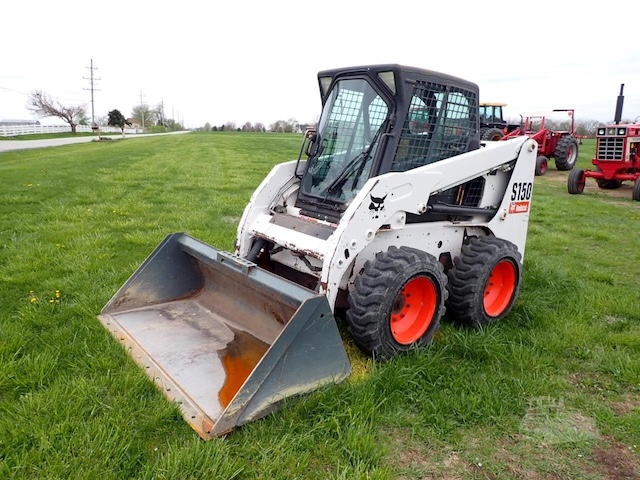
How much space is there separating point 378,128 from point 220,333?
6.18ft

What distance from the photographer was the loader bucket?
2.79 m

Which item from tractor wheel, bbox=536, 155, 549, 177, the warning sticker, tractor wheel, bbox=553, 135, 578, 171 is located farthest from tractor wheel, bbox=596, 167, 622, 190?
the warning sticker

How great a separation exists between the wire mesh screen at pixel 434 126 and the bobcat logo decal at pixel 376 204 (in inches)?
17.5

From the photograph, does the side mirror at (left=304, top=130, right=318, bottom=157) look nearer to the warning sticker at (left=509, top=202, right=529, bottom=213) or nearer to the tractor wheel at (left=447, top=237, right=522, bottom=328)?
the tractor wheel at (left=447, top=237, right=522, bottom=328)

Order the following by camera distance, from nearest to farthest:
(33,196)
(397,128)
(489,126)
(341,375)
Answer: (341,375) → (397,128) → (33,196) → (489,126)

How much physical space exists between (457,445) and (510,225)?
7.92 ft

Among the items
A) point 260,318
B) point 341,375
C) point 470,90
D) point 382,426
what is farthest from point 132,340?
point 470,90

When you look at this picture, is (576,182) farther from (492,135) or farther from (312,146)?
(312,146)

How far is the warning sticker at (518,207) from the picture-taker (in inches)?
179

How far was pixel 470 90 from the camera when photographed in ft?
14.0

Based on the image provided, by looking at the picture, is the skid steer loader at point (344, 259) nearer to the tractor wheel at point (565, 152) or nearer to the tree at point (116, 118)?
the tractor wheel at point (565, 152)

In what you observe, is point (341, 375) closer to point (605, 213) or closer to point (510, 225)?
point (510, 225)

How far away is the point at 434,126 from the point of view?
3.99 metres

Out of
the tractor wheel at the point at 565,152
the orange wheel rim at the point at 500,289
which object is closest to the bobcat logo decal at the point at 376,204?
the orange wheel rim at the point at 500,289
